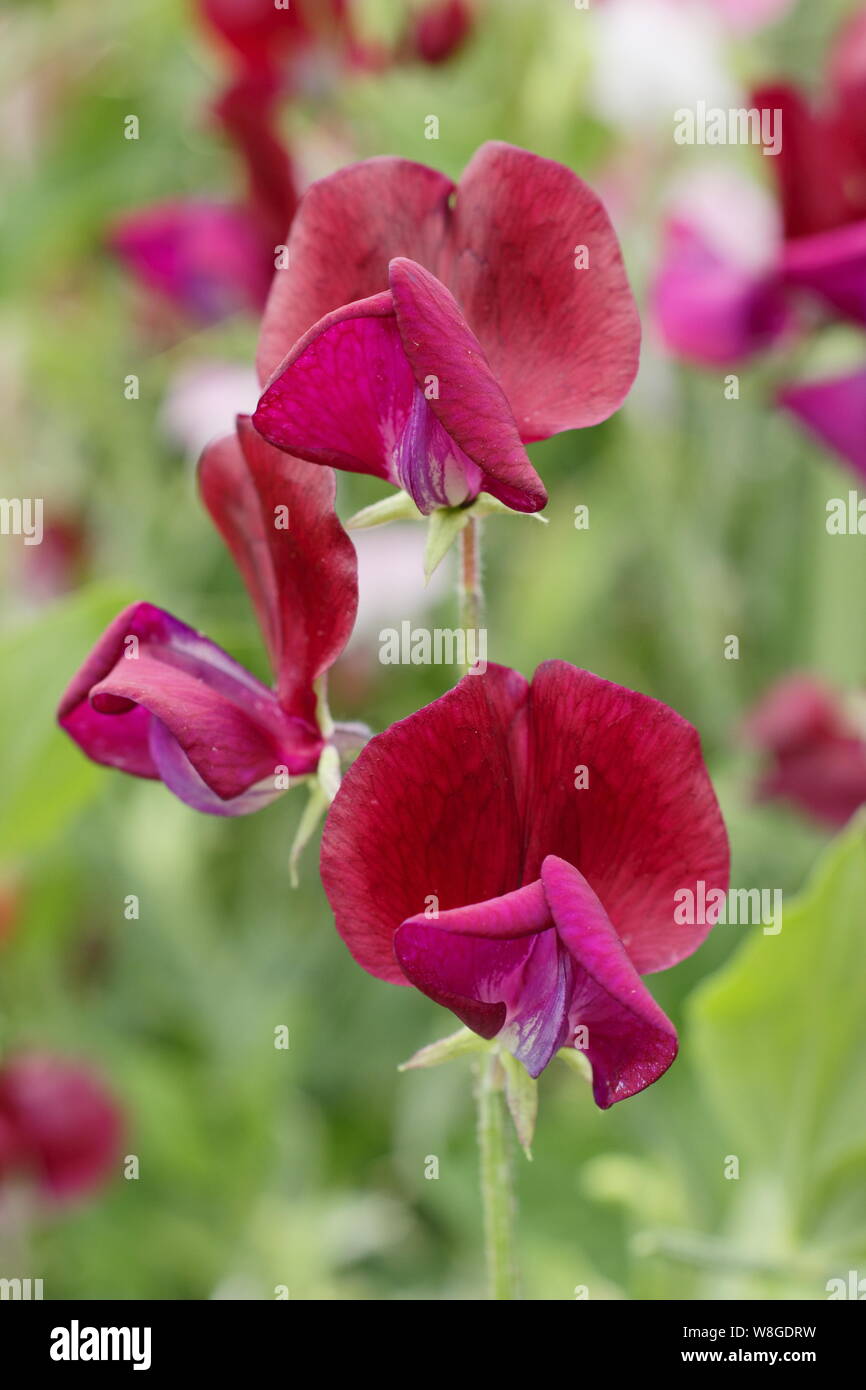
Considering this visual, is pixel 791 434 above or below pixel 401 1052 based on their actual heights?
→ above

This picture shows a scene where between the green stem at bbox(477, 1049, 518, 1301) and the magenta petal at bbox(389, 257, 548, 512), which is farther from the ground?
the magenta petal at bbox(389, 257, 548, 512)

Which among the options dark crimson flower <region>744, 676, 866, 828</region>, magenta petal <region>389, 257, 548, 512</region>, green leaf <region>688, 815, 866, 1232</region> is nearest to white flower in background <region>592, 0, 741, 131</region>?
dark crimson flower <region>744, 676, 866, 828</region>

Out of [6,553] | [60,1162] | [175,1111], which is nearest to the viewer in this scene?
[60,1162]

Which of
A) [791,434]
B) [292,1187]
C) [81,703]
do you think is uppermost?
[791,434]

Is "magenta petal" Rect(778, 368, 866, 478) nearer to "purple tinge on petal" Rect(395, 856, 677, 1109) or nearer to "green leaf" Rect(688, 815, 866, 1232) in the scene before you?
"green leaf" Rect(688, 815, 866, 1232)

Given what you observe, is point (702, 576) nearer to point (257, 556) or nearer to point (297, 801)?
point (297, 801)

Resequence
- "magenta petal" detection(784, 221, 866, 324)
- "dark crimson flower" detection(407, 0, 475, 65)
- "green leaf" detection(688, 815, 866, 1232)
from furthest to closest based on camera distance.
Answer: "dark crimson flower" detection(407, 0, 475, 65) → "magenta petal" detection(784, 221, 866, 324) → "green leaf" detection(688, 815, 866, 1232)

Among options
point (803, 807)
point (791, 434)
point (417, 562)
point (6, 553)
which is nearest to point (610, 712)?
point (803, 807)

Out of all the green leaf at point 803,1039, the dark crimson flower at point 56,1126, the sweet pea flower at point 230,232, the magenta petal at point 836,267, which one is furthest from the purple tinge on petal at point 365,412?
the dark crimson flower at point 56,1126
